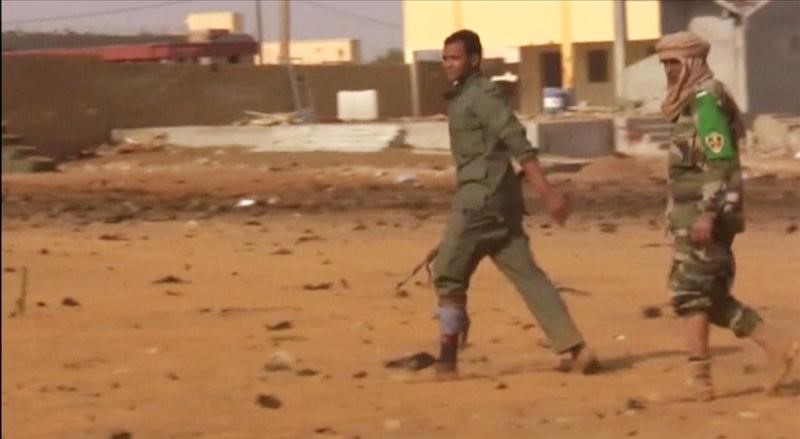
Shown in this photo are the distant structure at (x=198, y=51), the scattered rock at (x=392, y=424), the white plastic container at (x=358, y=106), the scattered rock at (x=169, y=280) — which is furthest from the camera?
the distant structure at (x=198, y=51)

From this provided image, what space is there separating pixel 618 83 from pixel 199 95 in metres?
9.52

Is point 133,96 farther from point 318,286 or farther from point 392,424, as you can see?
point 392,424

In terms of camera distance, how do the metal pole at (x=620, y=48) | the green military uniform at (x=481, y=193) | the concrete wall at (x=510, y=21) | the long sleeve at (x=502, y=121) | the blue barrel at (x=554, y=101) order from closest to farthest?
the long sleeve at (x=502, y=121)
the green military uniform at (x=481, y=193)
the metal pole at (x=620, y=48)
the blue barrel at (x=554, y=101)
the concrete wall at (x=510, y=21)

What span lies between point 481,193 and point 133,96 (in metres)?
26.5

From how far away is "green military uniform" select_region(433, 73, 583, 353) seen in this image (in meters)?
8.13

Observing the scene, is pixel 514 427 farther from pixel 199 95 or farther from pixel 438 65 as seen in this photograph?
pixel 438 65

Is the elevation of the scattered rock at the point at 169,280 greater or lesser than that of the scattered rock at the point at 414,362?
lesser

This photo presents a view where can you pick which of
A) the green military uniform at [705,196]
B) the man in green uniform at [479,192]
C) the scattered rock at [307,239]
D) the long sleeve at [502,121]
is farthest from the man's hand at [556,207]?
the scattered rock at [307,239]

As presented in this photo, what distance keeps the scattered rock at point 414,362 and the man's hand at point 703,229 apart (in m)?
1.65

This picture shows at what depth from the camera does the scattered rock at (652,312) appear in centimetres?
1052

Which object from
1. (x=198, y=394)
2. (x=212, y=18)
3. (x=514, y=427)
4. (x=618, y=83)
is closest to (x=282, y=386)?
(x=198, y=394)

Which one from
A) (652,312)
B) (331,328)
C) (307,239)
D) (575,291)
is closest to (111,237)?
(307,239)

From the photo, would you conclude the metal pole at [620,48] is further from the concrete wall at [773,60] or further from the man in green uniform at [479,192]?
the man in green uniform at [479,192]

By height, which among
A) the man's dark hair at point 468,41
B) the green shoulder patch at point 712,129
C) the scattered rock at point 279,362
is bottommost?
the scattered rock at point 279,362
